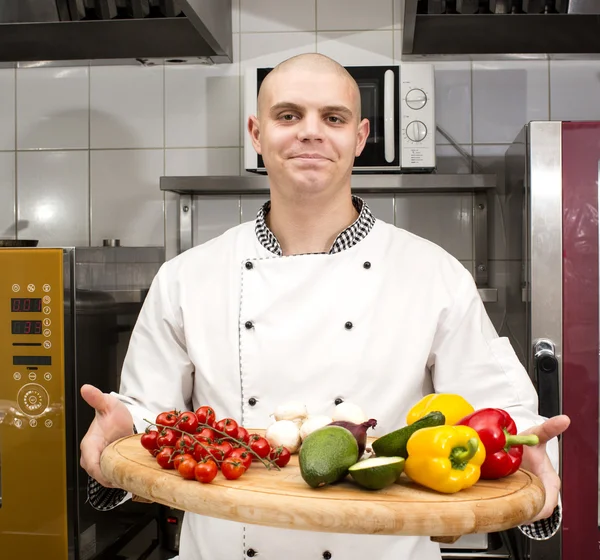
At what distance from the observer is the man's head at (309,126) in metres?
1.28

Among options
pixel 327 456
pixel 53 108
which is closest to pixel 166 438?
pixel 327 456

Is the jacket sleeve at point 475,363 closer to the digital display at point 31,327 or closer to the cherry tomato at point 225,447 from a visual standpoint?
the cherry tomato at point 225,447

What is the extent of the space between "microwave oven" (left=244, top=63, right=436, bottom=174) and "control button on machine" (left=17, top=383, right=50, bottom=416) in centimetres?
97

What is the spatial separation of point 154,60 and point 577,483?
181 centimetres

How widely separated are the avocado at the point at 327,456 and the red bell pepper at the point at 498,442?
16 cm

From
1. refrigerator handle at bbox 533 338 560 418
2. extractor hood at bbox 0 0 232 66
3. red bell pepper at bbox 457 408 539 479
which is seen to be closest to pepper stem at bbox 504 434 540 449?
red bell pepper at bbox 457 408 539 479

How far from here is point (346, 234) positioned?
1.40 m

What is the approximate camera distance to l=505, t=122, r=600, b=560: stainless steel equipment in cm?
177

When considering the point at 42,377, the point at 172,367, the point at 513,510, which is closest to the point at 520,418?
the point at 513,510

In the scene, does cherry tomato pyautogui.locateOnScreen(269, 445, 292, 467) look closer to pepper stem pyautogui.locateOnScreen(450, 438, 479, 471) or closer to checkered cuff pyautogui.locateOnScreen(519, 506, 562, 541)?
pepper stem pyautogui.locateOnScreen(450, 438, 479, 471)

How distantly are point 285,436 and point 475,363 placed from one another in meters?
0.43

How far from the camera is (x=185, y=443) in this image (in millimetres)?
922

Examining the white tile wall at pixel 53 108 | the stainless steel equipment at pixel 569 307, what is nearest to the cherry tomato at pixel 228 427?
the stainless steel equipment at pixel 569 307

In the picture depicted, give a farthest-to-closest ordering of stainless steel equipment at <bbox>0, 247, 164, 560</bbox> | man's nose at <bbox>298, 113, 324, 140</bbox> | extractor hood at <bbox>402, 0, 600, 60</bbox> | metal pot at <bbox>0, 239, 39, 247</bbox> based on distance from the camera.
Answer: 1. extractor hood at <bbox>402, 0, 600, 60</bbox>
2. metal pot at <bbox>0, 239, 39, 247</bbox>
3. stainless steel equipment at <bbox>0, 247, 164, 560</bbox>
4. man's nose at <bbox>298, 113, 324, 140</bbox>
